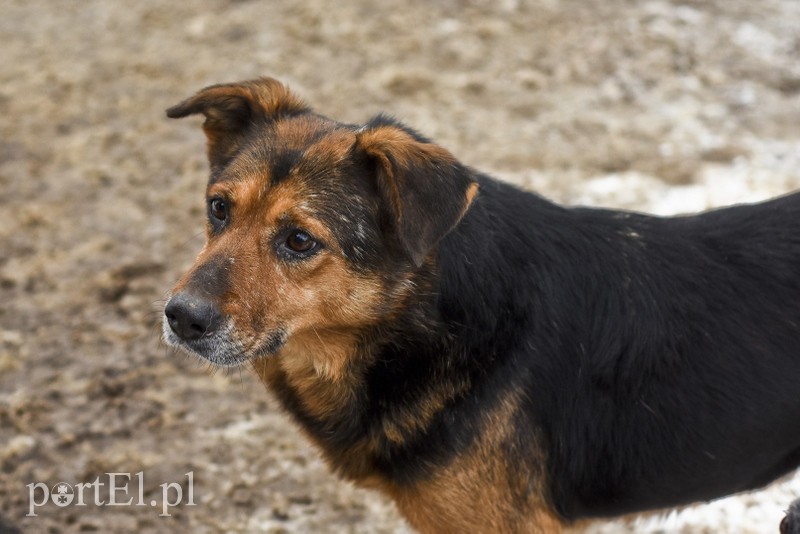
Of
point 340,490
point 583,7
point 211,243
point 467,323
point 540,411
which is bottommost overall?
point 340,490

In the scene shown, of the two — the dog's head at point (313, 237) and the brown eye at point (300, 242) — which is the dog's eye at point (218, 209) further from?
the brown eye at point (300, 242)

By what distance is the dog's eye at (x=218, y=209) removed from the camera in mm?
4047

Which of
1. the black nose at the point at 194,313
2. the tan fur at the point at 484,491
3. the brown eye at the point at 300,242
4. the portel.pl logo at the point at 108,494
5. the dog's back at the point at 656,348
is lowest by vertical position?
the portel.pl logo at the point at 108,494

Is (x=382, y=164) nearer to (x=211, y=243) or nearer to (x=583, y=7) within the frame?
(x=211, y=243)

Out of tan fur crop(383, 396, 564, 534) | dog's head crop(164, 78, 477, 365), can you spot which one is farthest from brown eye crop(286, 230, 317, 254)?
tan fur crop(383, 396, 564, 534)

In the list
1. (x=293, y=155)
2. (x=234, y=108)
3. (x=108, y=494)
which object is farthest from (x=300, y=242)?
(x=108, y=494)

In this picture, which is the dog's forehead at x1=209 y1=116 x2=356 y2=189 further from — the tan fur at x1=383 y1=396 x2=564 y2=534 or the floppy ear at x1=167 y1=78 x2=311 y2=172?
the tan fur at x1=383 y1=396 x2=564 y2=534

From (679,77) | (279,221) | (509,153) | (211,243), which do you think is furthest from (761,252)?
(679,77)

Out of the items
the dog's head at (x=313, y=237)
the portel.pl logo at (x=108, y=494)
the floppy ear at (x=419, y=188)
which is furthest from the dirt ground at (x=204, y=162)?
the floppy ear at (x=419, y=188)

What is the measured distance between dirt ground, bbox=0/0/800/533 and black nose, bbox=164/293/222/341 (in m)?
1.35

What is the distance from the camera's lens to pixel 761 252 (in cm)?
407

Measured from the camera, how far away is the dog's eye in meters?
4.05

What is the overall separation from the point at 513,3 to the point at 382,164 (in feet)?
20.7

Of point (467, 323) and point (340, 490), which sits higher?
point (467, 323)
